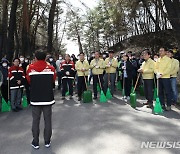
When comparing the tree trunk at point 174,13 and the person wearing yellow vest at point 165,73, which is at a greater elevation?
the tree trunk at point 174,13

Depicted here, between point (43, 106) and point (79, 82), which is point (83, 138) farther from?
point (79, 82)

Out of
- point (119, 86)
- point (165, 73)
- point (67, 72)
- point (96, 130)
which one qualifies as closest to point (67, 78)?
point (67, 72)

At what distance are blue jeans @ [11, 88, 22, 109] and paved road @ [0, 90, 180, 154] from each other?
1.72ft

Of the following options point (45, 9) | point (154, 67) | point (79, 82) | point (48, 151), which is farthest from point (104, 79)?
point (45, 9)

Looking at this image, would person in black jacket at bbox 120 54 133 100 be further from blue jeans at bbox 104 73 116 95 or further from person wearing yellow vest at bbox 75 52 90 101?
person wearing yellow vest at bbox 75 52 90 101

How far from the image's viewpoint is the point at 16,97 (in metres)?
9.72

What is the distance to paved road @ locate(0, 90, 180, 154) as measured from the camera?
5445 mm

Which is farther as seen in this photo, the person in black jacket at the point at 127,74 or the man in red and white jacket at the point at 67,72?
the man in red and white jacket at the point at 67,72

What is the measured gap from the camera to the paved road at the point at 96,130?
545cm

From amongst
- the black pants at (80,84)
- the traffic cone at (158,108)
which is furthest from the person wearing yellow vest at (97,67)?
the traffic cone at (158,108)

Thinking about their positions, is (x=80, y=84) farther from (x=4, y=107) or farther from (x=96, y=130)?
(x=96, y=130)

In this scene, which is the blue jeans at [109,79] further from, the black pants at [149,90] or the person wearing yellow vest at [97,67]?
the black pants at [149,90]

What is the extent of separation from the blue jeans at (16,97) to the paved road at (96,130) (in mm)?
524

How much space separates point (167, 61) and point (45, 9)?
61.5 ft
